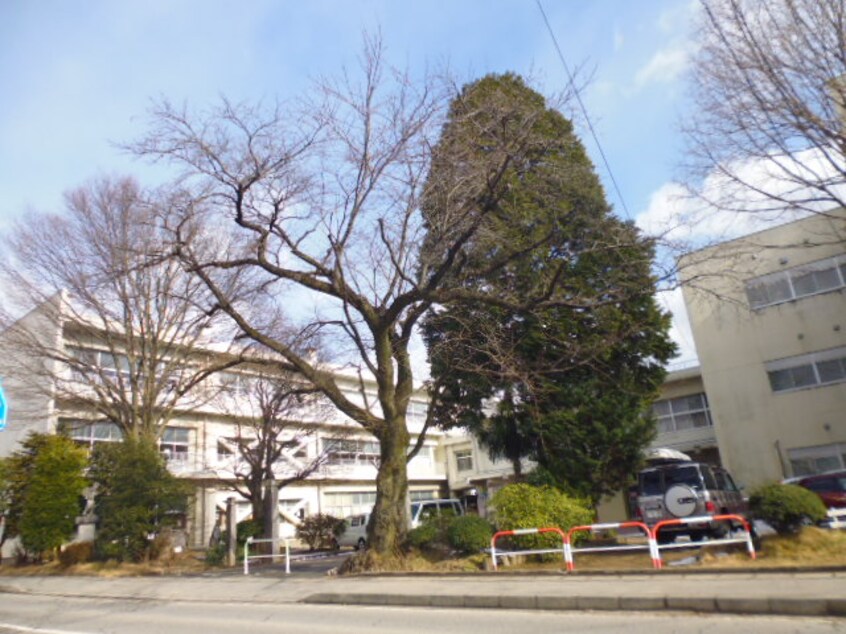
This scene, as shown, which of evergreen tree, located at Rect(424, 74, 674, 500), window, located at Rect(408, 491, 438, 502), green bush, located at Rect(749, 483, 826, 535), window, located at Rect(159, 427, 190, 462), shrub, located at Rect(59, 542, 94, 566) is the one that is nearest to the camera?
green bush, located at Rect(749, 483, 826, 535)

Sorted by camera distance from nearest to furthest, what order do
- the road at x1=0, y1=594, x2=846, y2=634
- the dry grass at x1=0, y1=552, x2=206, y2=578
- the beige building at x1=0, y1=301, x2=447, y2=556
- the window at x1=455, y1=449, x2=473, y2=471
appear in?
the road at x1=0, y1=594, x2=846, y2=634, the dry grass at x1=0, y1=552, x2=206, y2=578, the beige building at x1=0, y1=301, x2=447, y2=556, the window at x1=455, y1=449, x2=473, y2=471

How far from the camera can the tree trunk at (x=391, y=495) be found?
14484 millimetres

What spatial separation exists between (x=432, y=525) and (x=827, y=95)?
1278cm

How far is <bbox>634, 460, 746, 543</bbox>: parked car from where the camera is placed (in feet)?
47.0

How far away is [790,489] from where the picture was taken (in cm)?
1062

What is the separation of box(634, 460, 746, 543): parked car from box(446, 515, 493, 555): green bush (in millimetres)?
4004

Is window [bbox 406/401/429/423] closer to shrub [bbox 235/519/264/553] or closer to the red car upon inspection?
shrub [bbox 235/519/264/553]

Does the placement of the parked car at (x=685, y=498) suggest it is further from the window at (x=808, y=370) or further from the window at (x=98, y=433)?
the window at (x=98, y=433)

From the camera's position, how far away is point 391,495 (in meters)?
14.7

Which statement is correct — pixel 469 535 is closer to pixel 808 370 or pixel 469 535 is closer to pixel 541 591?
pixel 541 591

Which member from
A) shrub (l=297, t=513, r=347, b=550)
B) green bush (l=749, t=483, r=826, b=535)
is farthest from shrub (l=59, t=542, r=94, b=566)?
green bush (l=749, t=483, r=826, b=535)

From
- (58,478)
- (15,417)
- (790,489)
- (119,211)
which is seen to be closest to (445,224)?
(790,489)

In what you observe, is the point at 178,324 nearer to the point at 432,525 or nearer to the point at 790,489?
the point at 432,525

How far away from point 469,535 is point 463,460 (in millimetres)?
37972
